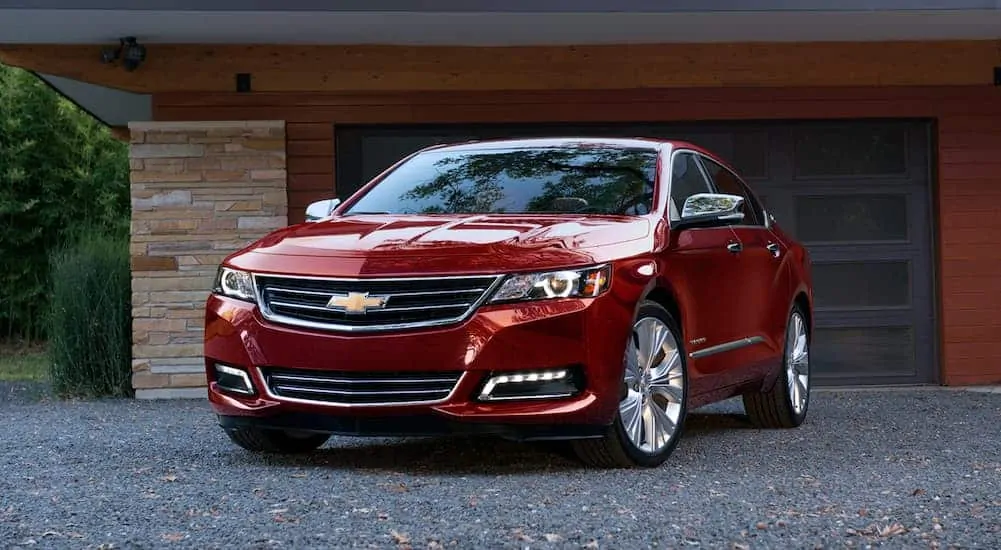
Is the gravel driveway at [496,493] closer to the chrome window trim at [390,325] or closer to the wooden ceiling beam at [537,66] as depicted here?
the chrome window trim at [390,325]

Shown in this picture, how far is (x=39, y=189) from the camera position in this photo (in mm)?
20906

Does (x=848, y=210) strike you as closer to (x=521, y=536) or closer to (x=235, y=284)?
(x=235, y=284)

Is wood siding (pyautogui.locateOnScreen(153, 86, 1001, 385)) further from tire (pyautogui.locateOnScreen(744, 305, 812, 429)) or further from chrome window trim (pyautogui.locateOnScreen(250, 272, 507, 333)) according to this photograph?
chrome window trim (pyautogui.locateOnScreen(250, 272, 507, 333))

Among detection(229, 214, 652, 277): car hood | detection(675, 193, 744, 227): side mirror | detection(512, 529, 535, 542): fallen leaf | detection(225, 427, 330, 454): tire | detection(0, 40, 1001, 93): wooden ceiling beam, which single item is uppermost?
detection(0, 40, 1001, 93): wooden ceiling beam

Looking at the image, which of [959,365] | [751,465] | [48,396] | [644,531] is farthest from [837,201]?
[644,531]

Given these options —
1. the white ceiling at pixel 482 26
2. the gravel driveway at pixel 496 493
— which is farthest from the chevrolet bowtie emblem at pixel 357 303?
the white ceiling at pixel 482 26

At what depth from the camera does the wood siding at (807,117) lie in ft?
40.0

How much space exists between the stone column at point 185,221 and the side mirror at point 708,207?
5.60m

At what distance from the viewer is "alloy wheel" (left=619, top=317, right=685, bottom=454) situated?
6.36m

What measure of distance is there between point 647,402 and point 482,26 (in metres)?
5.43

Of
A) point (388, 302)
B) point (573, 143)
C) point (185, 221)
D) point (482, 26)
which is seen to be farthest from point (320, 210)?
point (185, 221)

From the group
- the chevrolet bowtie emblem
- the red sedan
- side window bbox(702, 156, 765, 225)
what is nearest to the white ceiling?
side window bbox(702, 156, 765, 225)

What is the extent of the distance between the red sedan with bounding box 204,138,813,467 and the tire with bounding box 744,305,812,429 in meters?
1.33

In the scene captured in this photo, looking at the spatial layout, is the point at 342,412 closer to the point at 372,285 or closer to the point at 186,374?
the point at 372,285
